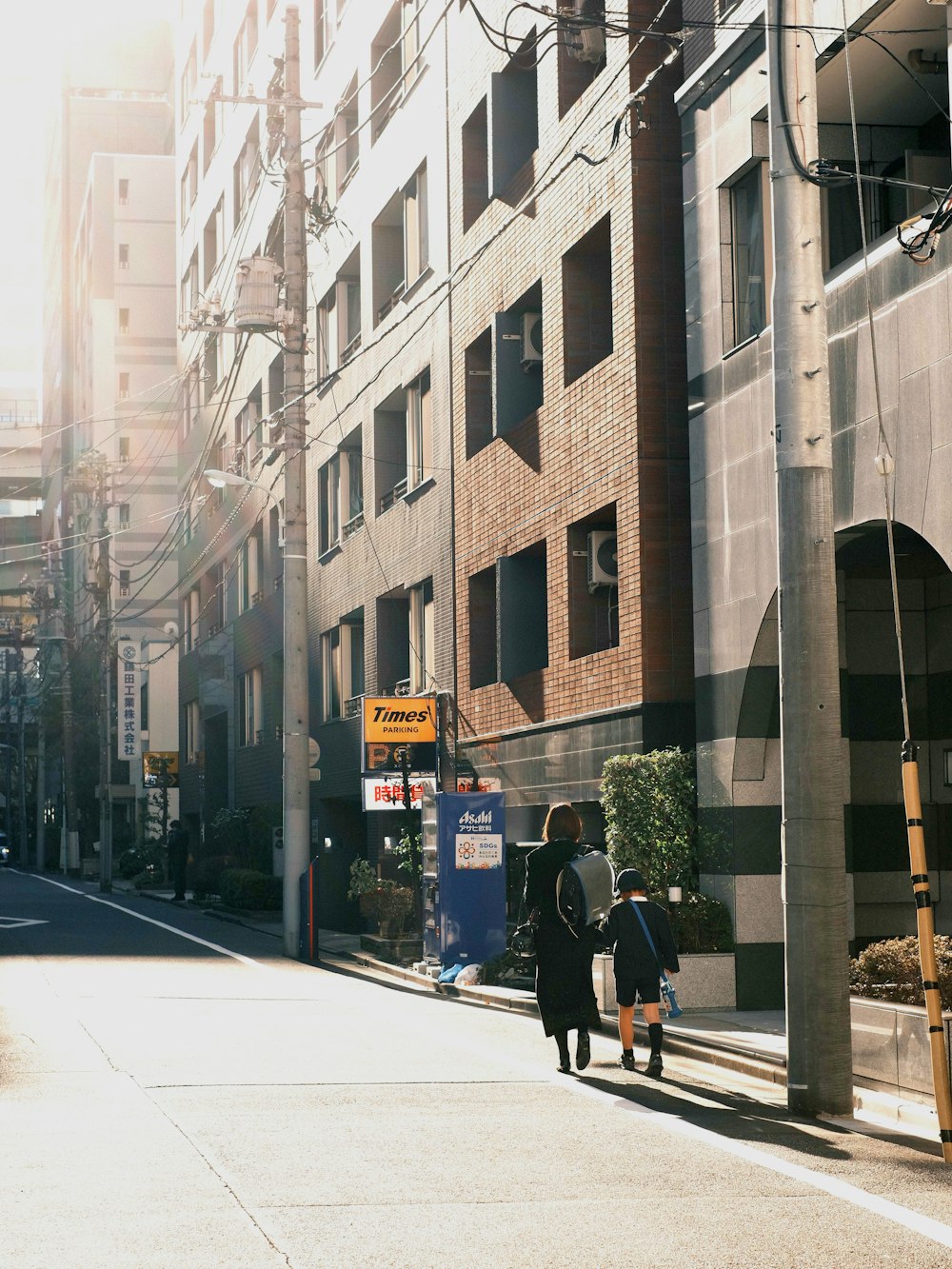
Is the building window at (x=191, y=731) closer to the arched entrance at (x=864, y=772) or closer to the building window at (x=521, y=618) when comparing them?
the building window at (x=521, y=618)

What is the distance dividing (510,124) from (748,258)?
874 centimetres

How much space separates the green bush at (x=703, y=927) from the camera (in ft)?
56.2

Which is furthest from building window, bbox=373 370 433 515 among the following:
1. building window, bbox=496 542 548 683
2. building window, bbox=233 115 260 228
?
building window, bbox=233 115 260 228

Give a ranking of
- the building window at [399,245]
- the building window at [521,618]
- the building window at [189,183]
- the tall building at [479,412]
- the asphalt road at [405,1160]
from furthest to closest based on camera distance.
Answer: the building window at [189,183], the building window at [399,245], the building window at [521,618], the tall building at [479,412], the asphalt road at [405,1160]

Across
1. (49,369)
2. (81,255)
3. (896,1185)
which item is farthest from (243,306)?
(49,369)

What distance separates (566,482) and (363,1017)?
798cm

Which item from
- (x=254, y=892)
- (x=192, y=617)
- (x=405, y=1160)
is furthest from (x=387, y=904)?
(x=192, y=617)

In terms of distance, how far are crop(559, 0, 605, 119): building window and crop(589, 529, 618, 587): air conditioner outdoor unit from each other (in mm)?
5775

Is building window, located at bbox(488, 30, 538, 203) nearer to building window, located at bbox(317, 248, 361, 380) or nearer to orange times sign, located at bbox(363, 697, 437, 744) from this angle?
orange times sign, located at bbox(363, 697, 437, 744)

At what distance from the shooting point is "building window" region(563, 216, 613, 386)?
2222 centimetres

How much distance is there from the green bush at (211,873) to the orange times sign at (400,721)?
14822mm

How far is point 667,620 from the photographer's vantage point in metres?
19.1

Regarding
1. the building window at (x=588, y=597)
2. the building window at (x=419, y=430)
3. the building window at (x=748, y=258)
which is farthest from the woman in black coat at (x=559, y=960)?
the building window at (x=419, y=430)

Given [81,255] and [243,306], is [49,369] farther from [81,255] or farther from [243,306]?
[243,306]
